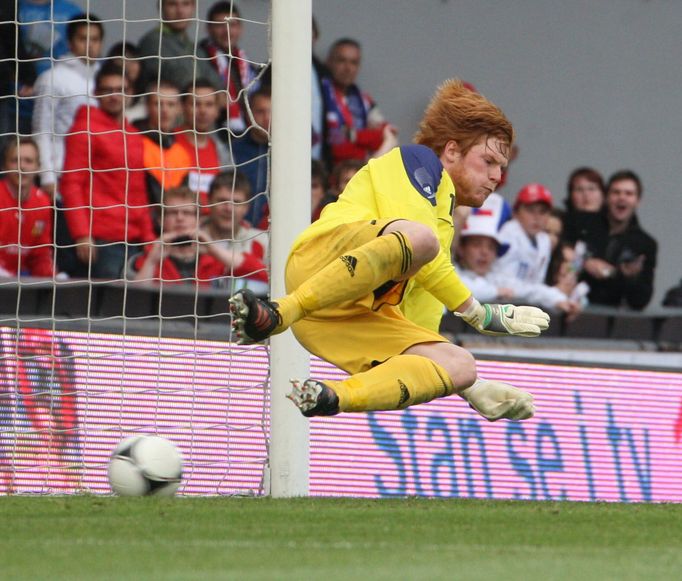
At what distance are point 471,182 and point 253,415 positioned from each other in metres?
1.88

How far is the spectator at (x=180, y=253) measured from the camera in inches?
311

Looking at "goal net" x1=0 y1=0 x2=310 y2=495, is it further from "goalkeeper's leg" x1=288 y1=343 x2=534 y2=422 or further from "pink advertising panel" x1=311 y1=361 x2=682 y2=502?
"goalkeeper's leg" x1=288 y1=343 x2=534 y2=422

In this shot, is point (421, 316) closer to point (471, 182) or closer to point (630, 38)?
point (471, 182)

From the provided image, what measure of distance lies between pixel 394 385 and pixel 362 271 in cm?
43

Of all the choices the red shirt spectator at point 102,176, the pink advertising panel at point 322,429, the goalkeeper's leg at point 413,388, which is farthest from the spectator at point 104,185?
the goalkeeper's leg at point 413,388

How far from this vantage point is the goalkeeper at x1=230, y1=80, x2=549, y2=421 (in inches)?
194

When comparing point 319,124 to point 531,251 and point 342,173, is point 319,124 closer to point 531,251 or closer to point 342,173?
point 342,173

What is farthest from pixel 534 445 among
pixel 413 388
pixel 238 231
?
pixel 413 388

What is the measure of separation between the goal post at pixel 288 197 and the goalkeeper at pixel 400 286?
0.59 m

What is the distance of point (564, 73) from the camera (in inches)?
471

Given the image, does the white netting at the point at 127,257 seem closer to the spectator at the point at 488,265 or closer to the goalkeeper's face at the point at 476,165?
the goalkeeper's face at the point at 476,165

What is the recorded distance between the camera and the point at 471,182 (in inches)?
223

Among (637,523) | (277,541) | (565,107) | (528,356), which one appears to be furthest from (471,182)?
(565,107)

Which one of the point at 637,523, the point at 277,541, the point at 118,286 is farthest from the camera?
the point at 118,286
